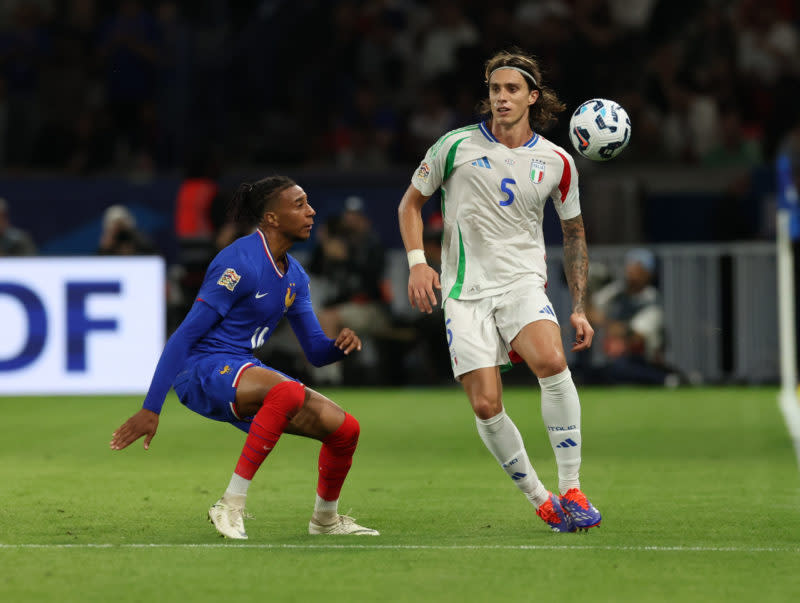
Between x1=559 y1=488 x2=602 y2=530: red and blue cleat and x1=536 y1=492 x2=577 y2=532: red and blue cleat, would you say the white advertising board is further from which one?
x1=559 y1=488 x2=602 y2=530: red and blue cleat

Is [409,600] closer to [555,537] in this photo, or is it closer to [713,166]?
[555,537]

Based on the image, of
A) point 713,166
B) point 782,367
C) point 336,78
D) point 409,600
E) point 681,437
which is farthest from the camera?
point 336,78

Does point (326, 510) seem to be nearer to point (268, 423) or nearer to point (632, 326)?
point (268, 423)

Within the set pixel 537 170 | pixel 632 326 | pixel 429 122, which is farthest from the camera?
pixel 429 122

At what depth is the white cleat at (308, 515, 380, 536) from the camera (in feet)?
22.8

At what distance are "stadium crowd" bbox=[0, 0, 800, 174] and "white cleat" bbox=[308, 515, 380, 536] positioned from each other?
12444 millimetres

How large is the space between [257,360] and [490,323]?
1.14 metres

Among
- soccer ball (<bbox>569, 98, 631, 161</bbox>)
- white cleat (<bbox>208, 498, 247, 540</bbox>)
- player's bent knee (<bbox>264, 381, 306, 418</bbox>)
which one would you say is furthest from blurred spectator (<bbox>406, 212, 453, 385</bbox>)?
white cleat (<bbox>208, 498, 247, 540</bbox>)

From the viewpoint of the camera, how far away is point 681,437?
1173 centimetres

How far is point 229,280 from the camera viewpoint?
676 cm

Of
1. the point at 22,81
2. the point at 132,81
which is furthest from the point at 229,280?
the point at 22,81

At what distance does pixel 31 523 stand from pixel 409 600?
2718mm

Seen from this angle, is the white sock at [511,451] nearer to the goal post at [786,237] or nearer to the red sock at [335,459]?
the red sock at [335,459]

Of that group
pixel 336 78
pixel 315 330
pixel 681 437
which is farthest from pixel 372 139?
pixel 315 330
